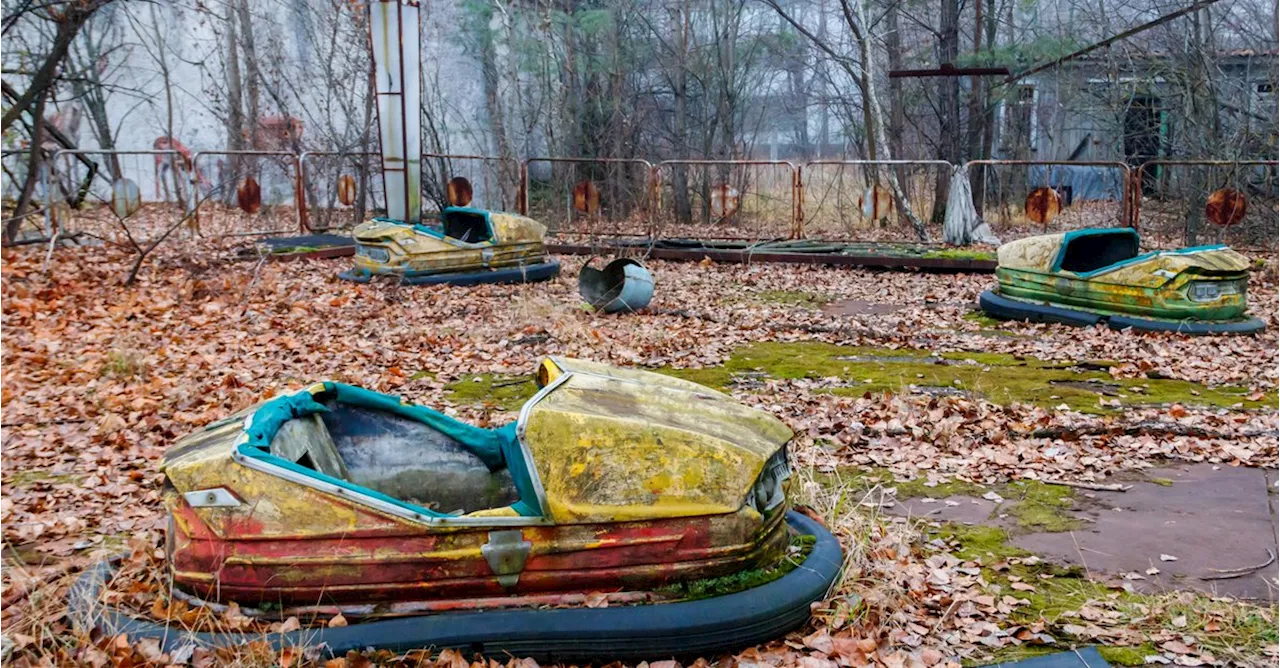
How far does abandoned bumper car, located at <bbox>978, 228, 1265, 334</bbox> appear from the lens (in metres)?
6.99

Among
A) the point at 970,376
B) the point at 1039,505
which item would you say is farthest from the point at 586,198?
the point at 1039,505

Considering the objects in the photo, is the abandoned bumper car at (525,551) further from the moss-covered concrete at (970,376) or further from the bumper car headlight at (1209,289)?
the bumper car headlight at (1209,289)

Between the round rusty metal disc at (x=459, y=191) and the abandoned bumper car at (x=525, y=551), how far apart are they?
1094 centimetres

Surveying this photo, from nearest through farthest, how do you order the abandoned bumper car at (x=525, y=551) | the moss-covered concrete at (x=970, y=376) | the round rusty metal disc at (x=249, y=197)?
the abandoned bumper car at (x=525, y=551) < the moss-covered concrete at (x=970, y=376) < the round rusty metal disc at (x=249, y=197)

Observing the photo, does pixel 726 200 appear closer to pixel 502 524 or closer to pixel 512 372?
pixel 512 372

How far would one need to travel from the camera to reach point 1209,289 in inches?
276

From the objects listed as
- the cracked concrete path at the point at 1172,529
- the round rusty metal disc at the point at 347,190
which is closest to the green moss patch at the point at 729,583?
the cracked concrete path at the point at 1172,529

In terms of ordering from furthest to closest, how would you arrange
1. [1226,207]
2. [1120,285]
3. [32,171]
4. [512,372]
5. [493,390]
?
[1226,207] < [32,171] < [1120,285] < [512,372] < [493,390]

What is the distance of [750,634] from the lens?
270 cm

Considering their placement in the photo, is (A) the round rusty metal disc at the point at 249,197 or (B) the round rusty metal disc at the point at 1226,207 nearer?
(B) the round rusty metal disc at the point at 1226,207

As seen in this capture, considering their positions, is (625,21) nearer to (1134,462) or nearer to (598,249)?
(598,249)

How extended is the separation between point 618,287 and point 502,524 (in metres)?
5.52

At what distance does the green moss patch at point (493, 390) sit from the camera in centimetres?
542

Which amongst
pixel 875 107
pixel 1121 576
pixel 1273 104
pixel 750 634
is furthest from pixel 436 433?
pixel 1273 104
